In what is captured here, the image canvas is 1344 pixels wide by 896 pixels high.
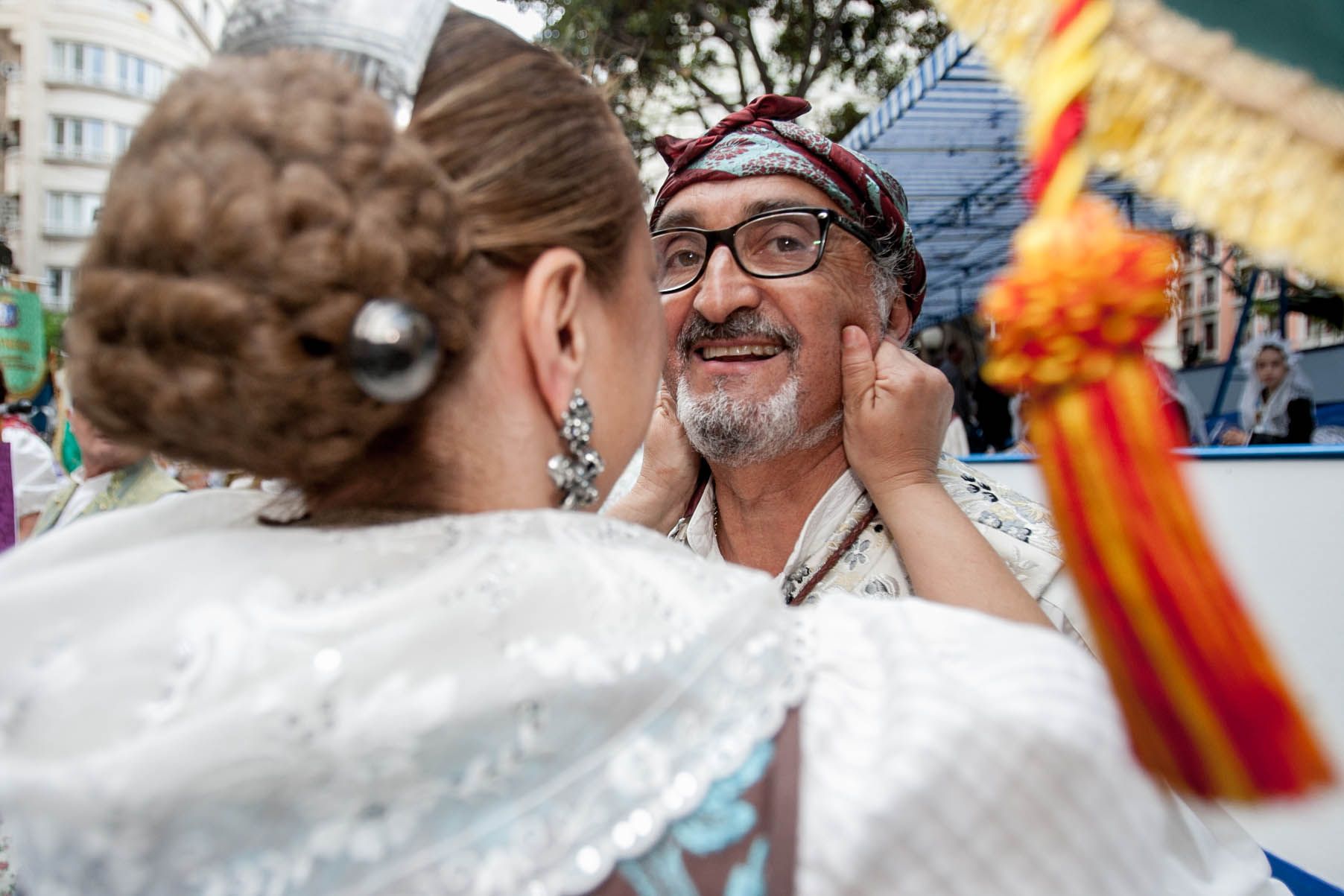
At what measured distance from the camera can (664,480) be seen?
82.5 inches

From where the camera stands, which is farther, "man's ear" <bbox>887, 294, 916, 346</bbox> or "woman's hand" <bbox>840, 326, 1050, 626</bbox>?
"man's ear" <bbox>887, 294, 916, 346</bbox>

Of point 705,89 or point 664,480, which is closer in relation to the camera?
point 664,480

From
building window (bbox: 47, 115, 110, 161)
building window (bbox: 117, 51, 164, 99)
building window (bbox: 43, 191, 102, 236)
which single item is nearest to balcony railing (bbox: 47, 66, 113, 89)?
building window (bbox: 117, 51, 164, 99)

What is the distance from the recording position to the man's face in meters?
1.84

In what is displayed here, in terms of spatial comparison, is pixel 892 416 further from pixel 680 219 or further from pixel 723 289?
pixel 680 219

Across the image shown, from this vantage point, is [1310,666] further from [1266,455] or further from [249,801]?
[249,801]

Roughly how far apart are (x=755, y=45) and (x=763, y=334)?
33.9 feet

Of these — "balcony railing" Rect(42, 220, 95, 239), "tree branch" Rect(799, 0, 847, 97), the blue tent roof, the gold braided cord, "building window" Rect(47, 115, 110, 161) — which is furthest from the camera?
"balcony railing" Rect(42, 220, 95, 239)

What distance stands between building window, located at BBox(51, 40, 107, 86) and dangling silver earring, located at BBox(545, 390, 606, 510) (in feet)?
140

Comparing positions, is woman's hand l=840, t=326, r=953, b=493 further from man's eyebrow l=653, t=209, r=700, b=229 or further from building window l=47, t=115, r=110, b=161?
building window l=47, t=115, r=110, b=161

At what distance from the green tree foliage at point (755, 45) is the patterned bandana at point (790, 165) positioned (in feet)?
30.1

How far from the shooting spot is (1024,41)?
0.71 metres

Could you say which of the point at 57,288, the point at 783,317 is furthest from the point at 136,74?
the point at 783,317

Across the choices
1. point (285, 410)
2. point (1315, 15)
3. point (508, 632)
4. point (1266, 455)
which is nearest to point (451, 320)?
point (285, 410)
